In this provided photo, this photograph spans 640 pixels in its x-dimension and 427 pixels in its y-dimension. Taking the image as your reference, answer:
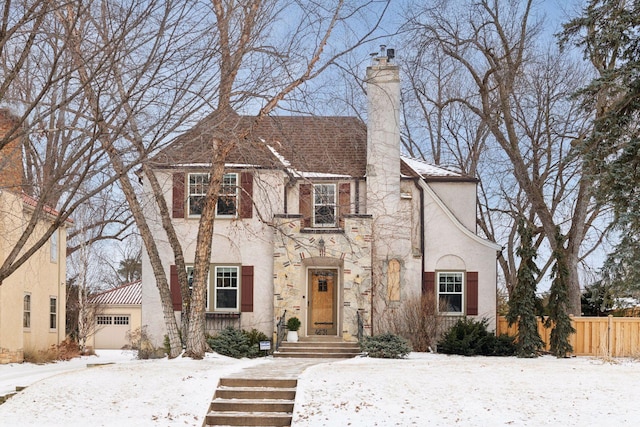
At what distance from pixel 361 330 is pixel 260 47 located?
11259 millimetres

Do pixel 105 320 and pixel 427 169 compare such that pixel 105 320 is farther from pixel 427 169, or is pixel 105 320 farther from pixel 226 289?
pixel 427 169

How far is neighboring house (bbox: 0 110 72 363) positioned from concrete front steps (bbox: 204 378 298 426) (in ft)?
29.3

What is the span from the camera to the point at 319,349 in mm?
22469

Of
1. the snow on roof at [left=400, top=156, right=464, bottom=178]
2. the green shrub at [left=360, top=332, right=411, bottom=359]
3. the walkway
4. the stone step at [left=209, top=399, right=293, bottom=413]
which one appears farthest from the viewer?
the snow on roof at [left=400, top=156, right=464, bottom=178]

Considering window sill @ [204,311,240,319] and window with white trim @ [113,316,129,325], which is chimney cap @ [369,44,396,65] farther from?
window with white trim @ [113,316,129,325]

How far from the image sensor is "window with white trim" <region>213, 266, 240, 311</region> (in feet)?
79.5

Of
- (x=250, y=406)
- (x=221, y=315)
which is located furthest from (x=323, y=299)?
(x=250, y=406)

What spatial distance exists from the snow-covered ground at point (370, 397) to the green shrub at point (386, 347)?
3640 millimetres

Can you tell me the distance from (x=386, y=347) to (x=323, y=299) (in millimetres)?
4672

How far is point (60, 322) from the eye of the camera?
1153 inches

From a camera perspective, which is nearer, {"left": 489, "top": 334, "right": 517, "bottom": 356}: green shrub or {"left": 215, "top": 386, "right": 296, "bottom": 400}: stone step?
{"left": 215, "top": 386, "right": 296, "bottom": 400}: stone step

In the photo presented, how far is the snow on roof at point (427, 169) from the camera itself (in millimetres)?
26625

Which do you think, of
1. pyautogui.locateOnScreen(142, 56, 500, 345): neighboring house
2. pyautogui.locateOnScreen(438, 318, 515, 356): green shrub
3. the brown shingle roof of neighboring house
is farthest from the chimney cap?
the brown shingle roof of neighboring house

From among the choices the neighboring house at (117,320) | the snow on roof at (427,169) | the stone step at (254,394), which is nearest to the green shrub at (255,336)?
the snow on roof at (427,169)
